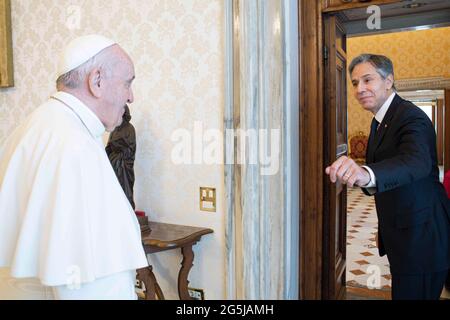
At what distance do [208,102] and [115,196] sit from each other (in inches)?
61.5

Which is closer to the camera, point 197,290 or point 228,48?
point 228,48

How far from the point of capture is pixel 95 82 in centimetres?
141

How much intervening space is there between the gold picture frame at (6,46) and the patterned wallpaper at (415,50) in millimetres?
4618

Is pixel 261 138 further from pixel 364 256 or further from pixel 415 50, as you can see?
pixel 415 50

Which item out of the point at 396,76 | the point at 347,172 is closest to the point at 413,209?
the point at 347,172

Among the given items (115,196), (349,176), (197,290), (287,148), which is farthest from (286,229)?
(115,196)

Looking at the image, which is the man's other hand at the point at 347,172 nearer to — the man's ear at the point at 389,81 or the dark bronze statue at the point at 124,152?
the man's ear at the point at 389,81

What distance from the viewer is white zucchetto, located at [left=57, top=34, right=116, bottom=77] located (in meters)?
1.40

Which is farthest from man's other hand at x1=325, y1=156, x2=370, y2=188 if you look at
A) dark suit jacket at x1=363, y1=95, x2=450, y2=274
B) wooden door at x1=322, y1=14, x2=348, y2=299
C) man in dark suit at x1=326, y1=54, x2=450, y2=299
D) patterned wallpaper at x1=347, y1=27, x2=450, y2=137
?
patterned wallpaper at x1=347, y1=27, x2=450, y2=137

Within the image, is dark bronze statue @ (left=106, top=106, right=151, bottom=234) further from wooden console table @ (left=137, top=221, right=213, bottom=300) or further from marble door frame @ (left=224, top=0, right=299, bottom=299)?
marble door frame @ (left=224, top=0, right=299, bottom=299)

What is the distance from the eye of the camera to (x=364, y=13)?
8.66 ft

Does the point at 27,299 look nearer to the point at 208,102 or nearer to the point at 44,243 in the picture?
the point at 44,243

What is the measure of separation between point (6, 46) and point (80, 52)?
2.61 m

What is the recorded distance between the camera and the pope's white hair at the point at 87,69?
1.38 metres
